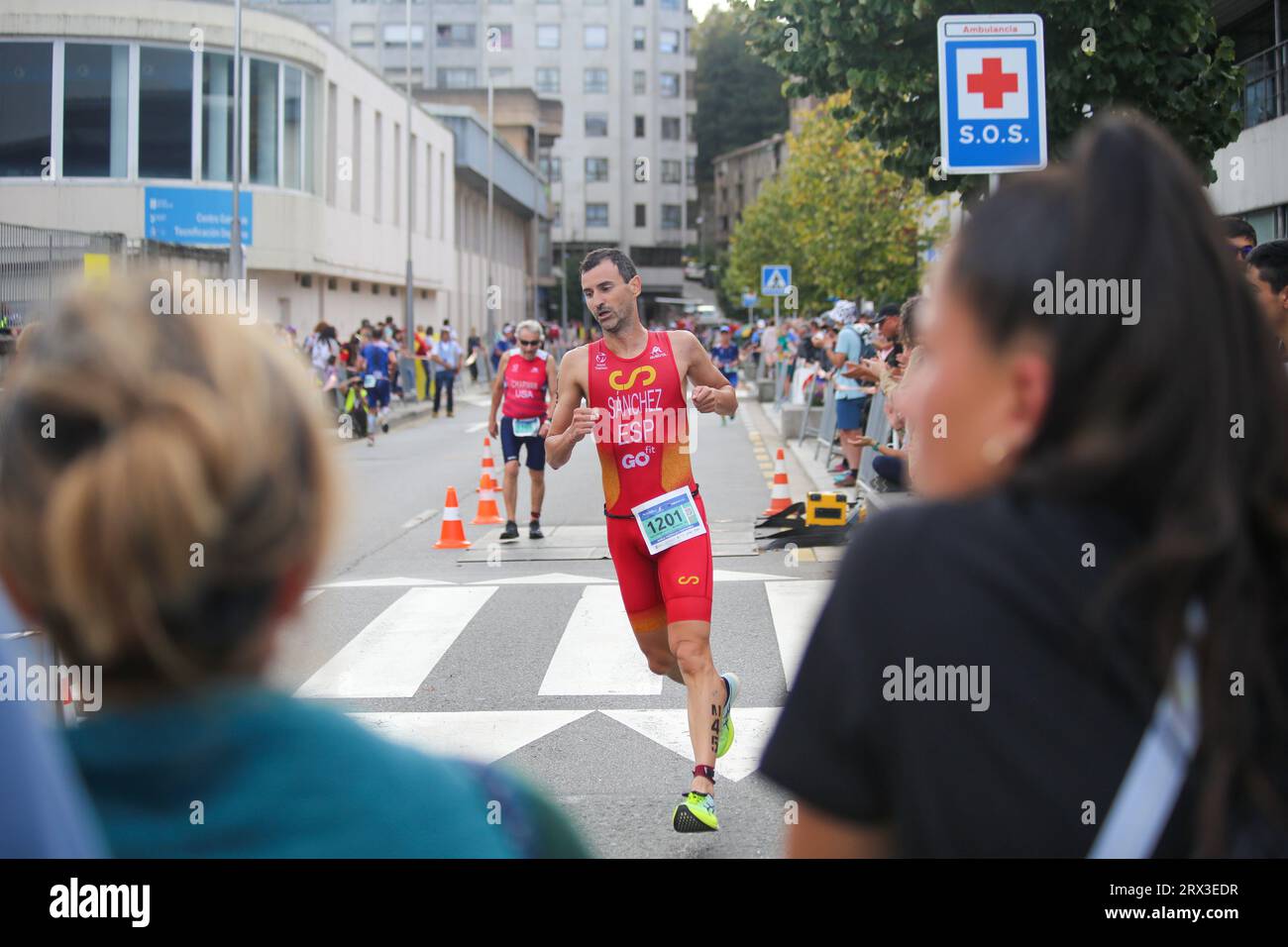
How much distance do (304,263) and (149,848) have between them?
3683 centimetres

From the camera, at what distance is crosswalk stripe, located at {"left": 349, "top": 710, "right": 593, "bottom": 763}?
21.9 ft

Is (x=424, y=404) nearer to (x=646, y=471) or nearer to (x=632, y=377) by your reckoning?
(x=632, y=377)

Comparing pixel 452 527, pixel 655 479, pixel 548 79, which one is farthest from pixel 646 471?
pixel 548 79

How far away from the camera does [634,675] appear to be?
811 cm

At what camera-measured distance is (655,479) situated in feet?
19.7

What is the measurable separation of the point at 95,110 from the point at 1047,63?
27.1 m

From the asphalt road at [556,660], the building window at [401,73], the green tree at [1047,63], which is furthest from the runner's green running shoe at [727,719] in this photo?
the building window at [401,73]

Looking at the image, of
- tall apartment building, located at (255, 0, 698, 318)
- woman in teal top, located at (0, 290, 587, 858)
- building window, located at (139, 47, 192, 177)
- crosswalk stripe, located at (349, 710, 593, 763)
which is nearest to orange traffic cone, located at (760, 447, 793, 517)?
crosswalk stripe, located at (349, 710, 593, 763)

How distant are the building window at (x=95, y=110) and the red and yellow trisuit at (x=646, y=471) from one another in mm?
30973

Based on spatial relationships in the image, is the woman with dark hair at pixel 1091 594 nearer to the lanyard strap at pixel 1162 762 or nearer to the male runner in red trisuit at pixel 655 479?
the lanyard strap at pixel 1162 762

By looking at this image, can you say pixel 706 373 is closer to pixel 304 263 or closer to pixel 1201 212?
pixel 1201 212

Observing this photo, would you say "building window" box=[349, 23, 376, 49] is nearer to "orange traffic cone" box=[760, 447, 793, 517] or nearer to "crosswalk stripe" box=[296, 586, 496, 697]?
"orange traffic cone" box=[760, 447, 793, 517]
